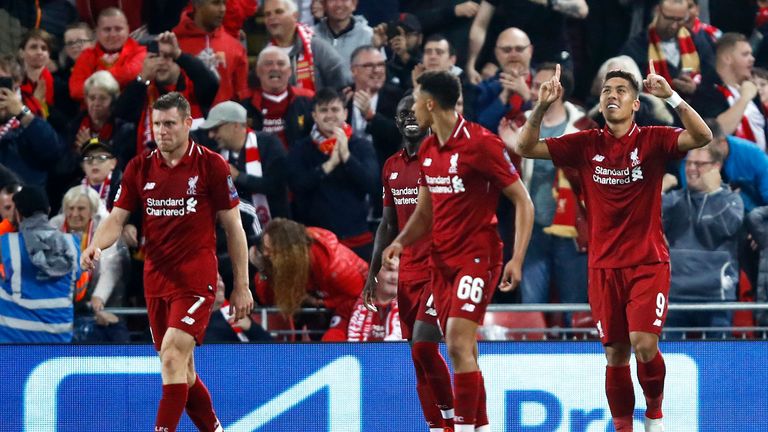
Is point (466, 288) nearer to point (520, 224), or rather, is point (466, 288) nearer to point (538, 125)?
point (520, 224)

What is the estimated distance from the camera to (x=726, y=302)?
10953mm

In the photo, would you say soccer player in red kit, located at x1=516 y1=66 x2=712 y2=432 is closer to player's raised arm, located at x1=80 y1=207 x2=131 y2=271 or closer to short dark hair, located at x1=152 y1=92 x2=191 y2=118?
short dark hair, located at x1=152 y1=92 x2=191 y2=118

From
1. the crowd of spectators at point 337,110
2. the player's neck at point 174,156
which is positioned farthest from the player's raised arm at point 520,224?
the crowd of spectators at point 337,110

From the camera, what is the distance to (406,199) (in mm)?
9477

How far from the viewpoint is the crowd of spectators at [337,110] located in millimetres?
11188

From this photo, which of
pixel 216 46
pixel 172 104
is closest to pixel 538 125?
pixel 172 104

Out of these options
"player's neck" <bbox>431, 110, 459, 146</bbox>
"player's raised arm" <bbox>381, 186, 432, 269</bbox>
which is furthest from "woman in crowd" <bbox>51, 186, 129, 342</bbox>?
"player's neck" <bbox>431, 110, 459, 146</bbox>

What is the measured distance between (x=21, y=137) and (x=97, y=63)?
1103 millimetres

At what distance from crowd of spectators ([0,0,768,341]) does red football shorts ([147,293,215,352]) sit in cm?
178

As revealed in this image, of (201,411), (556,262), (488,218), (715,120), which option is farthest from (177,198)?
(715,120)

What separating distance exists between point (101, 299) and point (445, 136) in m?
3.71

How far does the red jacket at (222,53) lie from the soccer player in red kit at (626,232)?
4.51m

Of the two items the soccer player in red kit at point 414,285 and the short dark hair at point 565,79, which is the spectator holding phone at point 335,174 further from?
the soccer player in red kit at point 414,285

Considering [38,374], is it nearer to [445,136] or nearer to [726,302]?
[445,136]
